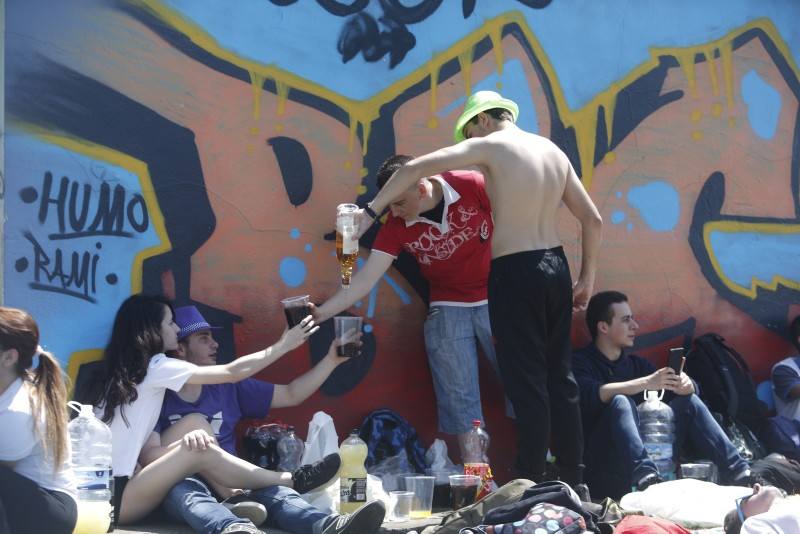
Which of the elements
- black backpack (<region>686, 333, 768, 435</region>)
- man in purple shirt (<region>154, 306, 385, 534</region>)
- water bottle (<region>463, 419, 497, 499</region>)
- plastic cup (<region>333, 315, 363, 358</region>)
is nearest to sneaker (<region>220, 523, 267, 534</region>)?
man in purple shirt (<region>154, 306, 385, 534</region>)

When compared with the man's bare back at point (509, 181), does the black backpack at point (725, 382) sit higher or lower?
lower

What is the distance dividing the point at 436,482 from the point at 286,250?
1568 millimetres

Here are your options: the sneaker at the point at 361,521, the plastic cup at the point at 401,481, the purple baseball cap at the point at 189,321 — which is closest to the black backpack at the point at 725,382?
the plastic cup at the point at 401,481

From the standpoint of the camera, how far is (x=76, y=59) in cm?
598

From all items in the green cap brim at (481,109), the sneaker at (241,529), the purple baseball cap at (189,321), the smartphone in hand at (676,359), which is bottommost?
the sneaker at (241,529)

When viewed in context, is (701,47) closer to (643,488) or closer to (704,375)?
(704,375)

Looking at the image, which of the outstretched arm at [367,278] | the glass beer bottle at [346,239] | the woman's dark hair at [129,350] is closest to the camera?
the woman's dark hair at [129,350]

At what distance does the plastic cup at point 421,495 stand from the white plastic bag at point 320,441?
443mm

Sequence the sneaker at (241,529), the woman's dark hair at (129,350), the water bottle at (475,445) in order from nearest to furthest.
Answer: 1. the sneaker at (241,529)
2. the woman's dark hair at (129,350)
3. the water bottle at (475,445)

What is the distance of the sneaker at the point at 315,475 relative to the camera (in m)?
5.54

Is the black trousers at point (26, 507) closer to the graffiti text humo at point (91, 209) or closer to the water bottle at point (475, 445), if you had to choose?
the graffiti text humo at point (91, 209)

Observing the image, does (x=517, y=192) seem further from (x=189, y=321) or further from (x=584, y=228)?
(x=189, y=321)

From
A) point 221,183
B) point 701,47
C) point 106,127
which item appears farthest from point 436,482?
point 701,47

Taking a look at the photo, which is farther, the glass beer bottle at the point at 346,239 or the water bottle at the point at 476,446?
the water bottle at the point at 476,446
